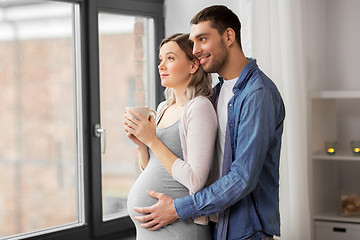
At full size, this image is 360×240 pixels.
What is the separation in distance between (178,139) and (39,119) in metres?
1.11

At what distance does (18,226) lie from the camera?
2352 mm

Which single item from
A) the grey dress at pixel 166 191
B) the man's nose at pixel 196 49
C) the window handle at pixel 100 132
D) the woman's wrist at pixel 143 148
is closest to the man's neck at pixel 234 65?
the man's nose at pixel 196 49

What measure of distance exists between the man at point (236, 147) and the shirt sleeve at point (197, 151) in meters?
0.04

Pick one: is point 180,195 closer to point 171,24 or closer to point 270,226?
point 270,226

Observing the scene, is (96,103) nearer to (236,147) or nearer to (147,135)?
(147,135)

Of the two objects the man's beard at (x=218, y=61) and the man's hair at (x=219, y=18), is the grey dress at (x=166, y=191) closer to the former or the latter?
the man's beard at (x=218, y=61)

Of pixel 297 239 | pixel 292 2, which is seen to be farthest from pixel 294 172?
pixel 292 2

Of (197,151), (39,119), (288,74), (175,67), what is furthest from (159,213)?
(288,74)

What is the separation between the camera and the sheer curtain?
2.54 meters

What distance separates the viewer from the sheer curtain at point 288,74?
254 cm

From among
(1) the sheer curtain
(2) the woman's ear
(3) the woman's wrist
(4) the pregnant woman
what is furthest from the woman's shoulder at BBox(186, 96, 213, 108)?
(1) the sheer curtain

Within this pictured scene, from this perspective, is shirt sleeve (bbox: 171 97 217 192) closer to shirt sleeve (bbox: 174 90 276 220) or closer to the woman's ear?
shirt sleeve (bbox: 174 90 276 220)

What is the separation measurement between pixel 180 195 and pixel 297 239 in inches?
50.1

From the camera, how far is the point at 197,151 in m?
1.44
